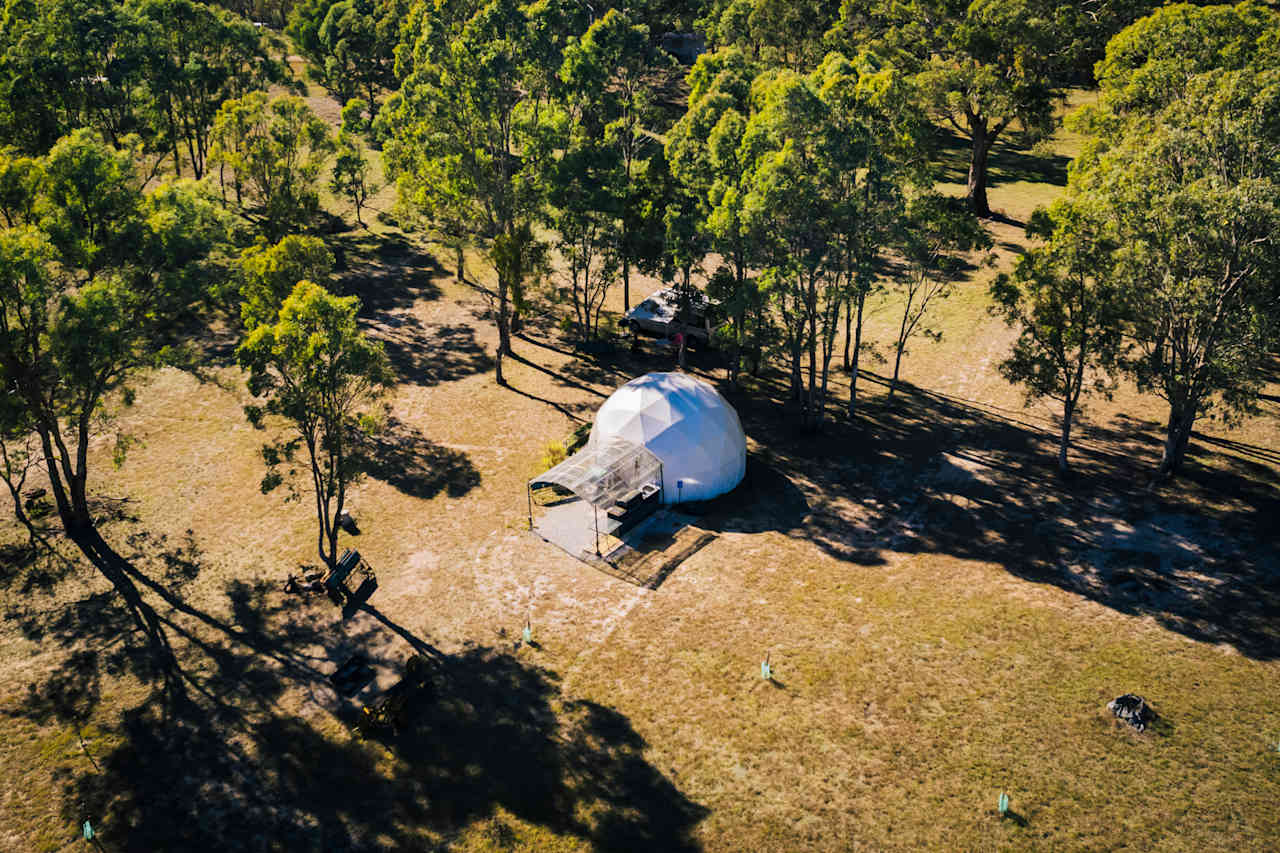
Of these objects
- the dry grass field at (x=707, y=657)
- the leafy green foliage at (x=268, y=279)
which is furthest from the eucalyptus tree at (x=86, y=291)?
the leafy green foliage at (x=268, y=279)

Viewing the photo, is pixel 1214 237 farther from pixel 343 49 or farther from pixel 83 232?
→ pixel 343 49

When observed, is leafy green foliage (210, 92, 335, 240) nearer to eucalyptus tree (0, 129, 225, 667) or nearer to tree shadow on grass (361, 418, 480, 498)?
eucalyptus tree (0, 129, 225, 667)

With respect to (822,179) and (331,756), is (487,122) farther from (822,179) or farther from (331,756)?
(331,756)

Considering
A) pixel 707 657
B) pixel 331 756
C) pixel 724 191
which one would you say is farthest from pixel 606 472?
pixel 331 756

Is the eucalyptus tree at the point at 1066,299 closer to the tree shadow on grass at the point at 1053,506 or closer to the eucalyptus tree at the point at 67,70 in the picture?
the tree shadow on grass at the point at 1053,506

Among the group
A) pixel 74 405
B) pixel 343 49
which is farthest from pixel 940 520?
pixel 343 49
